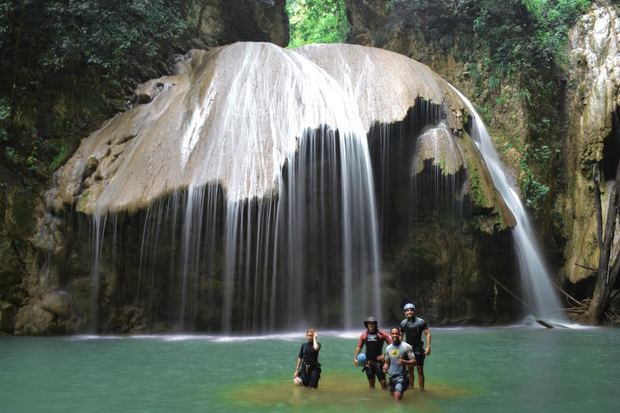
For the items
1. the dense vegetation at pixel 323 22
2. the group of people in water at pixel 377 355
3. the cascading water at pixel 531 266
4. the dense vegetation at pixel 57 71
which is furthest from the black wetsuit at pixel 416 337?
the dense vegetation at pixel 323 22

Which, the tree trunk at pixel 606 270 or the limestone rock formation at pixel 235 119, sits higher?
the limestone rock formation at pixel 235 119

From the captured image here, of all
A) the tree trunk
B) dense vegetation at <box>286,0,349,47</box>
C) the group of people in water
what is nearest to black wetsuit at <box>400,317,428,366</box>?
the group of people in water

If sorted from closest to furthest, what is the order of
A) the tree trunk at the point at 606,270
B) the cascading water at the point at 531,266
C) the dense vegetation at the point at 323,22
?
the tree trunk at the point at 606,270 < the cascading water at the point at 531,266 < the dense vegetation at the point at 323,22

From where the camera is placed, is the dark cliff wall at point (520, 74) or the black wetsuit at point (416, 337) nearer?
the black wetsuit at point (416, 337)

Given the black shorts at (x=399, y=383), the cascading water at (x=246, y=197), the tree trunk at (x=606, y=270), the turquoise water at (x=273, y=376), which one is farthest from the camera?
the tree trunk at (x=606, y=270)

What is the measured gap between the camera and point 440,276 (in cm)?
1609

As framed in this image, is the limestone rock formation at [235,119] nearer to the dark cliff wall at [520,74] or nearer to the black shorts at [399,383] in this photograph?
the dark cliff wall at [520,74]

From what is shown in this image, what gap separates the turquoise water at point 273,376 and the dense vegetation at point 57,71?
5759mm

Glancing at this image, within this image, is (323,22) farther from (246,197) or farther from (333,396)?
(333,396)

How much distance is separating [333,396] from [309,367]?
0.53 meters

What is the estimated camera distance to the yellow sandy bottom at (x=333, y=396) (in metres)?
6.56

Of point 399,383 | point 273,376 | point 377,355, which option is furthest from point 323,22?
point 399,383

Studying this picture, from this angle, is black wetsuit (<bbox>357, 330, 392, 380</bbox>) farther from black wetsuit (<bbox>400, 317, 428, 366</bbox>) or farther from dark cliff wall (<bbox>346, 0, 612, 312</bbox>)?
dark cliff wall (<bbox>346, 0, 612, 312</bbox>)

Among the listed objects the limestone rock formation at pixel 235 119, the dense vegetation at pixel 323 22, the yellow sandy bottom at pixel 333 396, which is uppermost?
the dense vegetation at pixel 323 22
